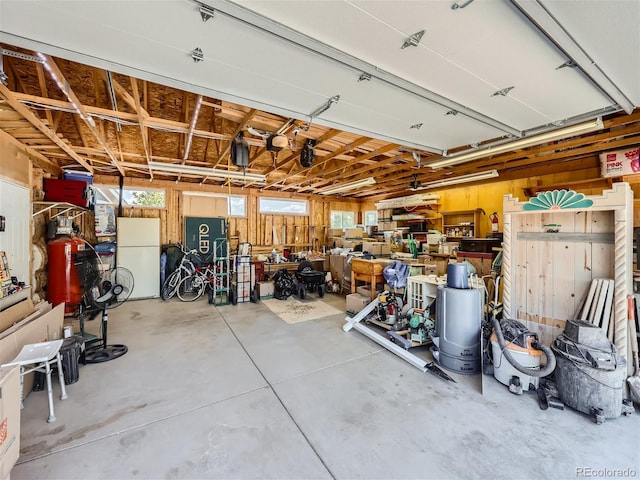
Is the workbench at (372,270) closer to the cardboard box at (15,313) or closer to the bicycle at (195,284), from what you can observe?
the bicycle at (195,284)

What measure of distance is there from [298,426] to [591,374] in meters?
2.49

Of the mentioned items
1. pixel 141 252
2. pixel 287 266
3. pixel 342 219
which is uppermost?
pixel 342 219

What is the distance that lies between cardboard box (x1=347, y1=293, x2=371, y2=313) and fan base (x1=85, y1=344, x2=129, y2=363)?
3.52 metres

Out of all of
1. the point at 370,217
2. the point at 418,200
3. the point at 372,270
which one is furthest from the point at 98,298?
the point at 370,217

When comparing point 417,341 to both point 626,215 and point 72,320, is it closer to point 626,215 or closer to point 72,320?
point 626,215

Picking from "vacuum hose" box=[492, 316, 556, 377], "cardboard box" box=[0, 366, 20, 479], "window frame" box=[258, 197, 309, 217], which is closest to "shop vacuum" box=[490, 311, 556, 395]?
"vacuum hose" box=[492, 316, 556, 377]

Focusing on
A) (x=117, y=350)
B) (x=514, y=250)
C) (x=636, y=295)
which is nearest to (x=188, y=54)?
(x=117, y=350)

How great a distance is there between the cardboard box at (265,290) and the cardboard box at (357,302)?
7.50 feet

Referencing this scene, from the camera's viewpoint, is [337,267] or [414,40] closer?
[414,40]

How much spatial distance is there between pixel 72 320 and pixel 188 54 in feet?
18.2

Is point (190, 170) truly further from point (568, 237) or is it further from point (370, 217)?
point (370, 217)

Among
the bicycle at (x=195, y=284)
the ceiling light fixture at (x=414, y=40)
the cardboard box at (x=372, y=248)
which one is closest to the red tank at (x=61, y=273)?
the bicycle at (x=195, y=284)

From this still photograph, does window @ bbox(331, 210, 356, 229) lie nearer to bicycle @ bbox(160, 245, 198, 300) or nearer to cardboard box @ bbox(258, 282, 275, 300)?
cardboard box @ bbox(258, 282, 275, 300)

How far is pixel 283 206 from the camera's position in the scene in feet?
30.7
